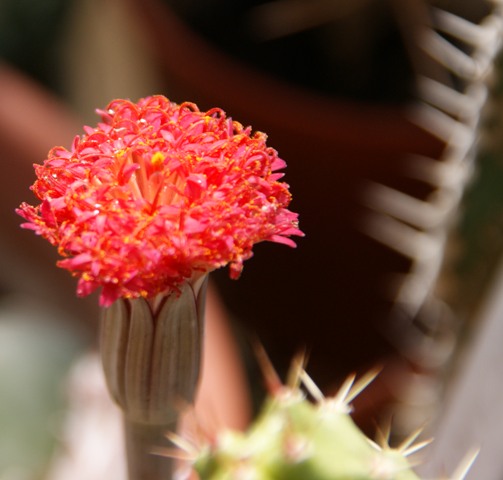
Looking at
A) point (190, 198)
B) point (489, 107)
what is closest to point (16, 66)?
point (489, 107)

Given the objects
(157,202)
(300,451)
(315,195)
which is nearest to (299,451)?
(300,451)

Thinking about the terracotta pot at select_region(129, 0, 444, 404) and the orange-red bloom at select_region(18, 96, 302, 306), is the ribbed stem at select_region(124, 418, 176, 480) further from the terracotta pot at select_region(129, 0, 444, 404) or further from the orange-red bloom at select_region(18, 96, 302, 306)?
the terracotta pot at select_region(129, 0, 444, 404)

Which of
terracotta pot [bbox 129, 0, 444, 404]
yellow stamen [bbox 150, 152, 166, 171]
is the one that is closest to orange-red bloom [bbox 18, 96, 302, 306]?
yellow stamen [bbox 150, 152, 166, 171]

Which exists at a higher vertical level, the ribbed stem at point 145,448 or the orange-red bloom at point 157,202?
the orange-red bloom at point 157,202

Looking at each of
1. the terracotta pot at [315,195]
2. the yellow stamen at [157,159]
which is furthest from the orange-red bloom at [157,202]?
the terracotta pot at [315,195]

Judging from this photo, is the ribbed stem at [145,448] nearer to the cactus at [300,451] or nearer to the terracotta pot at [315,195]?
the cactus at [300,451]

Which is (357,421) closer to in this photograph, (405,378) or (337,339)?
(405,378)
